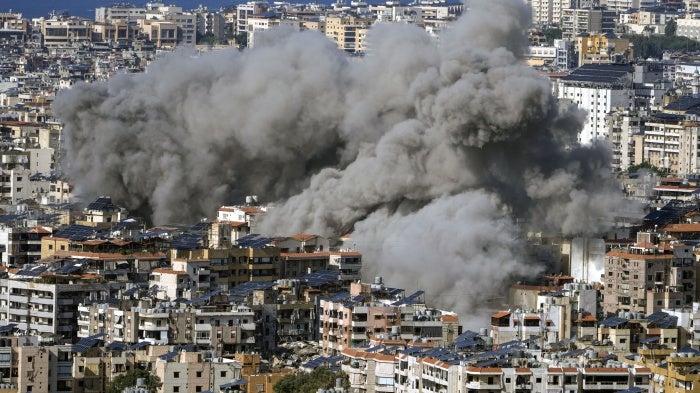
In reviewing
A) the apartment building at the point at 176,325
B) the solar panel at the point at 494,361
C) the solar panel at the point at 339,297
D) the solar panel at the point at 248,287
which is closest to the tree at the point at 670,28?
the solar panel at the point at 248,287

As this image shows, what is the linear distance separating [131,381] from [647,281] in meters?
13.7

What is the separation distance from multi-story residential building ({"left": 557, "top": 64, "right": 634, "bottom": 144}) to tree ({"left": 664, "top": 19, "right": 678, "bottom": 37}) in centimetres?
3870

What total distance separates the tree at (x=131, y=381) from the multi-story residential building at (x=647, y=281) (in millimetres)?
12146

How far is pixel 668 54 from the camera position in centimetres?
12281

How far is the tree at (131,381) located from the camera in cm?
3781

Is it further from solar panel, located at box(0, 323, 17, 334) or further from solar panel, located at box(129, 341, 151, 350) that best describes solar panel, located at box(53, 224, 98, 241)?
solar panel, located at box(129, 341, 151, 350)

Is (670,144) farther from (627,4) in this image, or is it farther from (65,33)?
(627,4)

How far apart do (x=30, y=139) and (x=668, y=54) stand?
51078mm

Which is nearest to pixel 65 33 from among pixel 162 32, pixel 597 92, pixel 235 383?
pixel 162 32

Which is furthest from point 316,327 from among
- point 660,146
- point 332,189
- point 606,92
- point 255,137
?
point 606,92

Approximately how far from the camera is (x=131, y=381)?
37938 mm

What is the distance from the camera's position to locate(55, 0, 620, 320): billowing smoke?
53.2 meters

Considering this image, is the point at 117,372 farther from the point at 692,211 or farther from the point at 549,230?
the point at 692,211

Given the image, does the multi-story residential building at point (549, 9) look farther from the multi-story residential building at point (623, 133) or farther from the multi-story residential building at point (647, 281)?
the multi-story residential building at point (647, 281)
